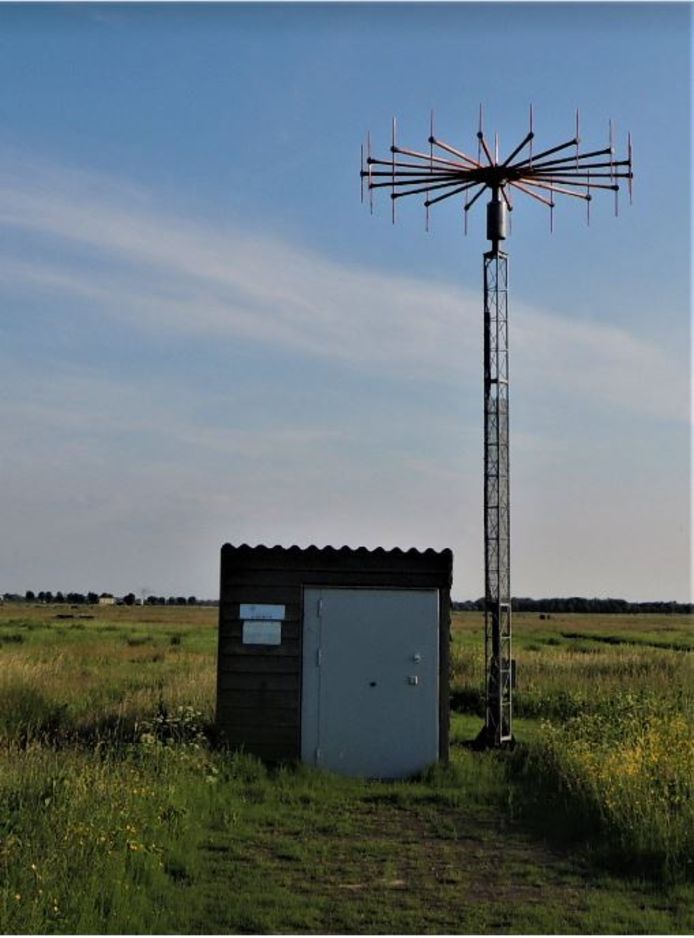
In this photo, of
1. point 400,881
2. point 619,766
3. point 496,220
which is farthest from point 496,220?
point 400,881

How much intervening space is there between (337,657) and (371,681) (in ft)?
1.78

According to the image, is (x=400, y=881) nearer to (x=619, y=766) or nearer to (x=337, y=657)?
(x=619, y=766)

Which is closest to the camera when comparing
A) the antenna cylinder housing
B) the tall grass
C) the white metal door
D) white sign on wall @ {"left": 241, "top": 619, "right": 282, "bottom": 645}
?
the tall grass

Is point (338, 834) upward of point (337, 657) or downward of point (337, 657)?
downward

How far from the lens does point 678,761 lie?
36.3 feet

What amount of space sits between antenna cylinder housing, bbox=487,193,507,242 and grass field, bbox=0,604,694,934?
723 cm

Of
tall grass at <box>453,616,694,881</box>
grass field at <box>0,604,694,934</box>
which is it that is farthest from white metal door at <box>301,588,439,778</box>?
tall grass at <box>453,616,694,881</box>

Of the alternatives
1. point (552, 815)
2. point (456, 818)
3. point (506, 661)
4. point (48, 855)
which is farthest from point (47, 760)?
point (506, 661)

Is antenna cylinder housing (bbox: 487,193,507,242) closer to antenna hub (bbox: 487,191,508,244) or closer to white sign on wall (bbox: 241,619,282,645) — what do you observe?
antenna hub (bbox: 487,191,508,244)

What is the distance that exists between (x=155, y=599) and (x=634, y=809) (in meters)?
177

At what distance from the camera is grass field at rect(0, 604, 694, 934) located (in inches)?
294

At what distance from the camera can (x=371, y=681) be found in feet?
46.1

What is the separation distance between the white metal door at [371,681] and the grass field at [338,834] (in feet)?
2.23

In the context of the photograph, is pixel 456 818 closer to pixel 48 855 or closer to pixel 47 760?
pixel 47 760
